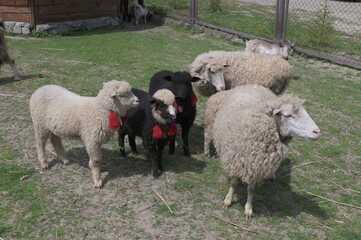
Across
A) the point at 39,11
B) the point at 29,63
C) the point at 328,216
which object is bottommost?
the point at 328,216

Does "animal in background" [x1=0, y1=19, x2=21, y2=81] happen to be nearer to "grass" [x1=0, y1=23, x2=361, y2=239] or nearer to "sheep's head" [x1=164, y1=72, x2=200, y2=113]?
"grass" [x1=0, y1=23, x2=361, y2=239]

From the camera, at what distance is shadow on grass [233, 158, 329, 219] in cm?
412

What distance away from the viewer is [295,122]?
12.0 feet

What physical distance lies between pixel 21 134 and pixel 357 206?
4.75 m

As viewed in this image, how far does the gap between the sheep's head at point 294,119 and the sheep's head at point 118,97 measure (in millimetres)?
1671

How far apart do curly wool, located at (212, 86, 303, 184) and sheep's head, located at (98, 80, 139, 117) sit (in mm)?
1207

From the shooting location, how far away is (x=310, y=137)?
3588 mm

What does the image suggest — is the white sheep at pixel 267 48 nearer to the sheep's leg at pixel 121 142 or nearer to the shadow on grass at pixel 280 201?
the shadow on grass at pixel 280 201

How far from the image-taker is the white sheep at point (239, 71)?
5.98 meters

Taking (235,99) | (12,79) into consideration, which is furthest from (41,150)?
(12,79)

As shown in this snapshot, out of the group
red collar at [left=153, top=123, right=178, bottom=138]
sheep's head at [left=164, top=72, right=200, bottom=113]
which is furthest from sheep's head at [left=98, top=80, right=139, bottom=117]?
sheep's head at [left=164, top=72, right=200, bottom=113]

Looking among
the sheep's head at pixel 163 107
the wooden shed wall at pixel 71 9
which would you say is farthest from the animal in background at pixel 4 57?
the wooden shed wall at pixel 71 9

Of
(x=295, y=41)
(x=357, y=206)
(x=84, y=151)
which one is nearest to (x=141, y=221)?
(x=84, y=151)

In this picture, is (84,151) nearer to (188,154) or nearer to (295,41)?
(188,154)
